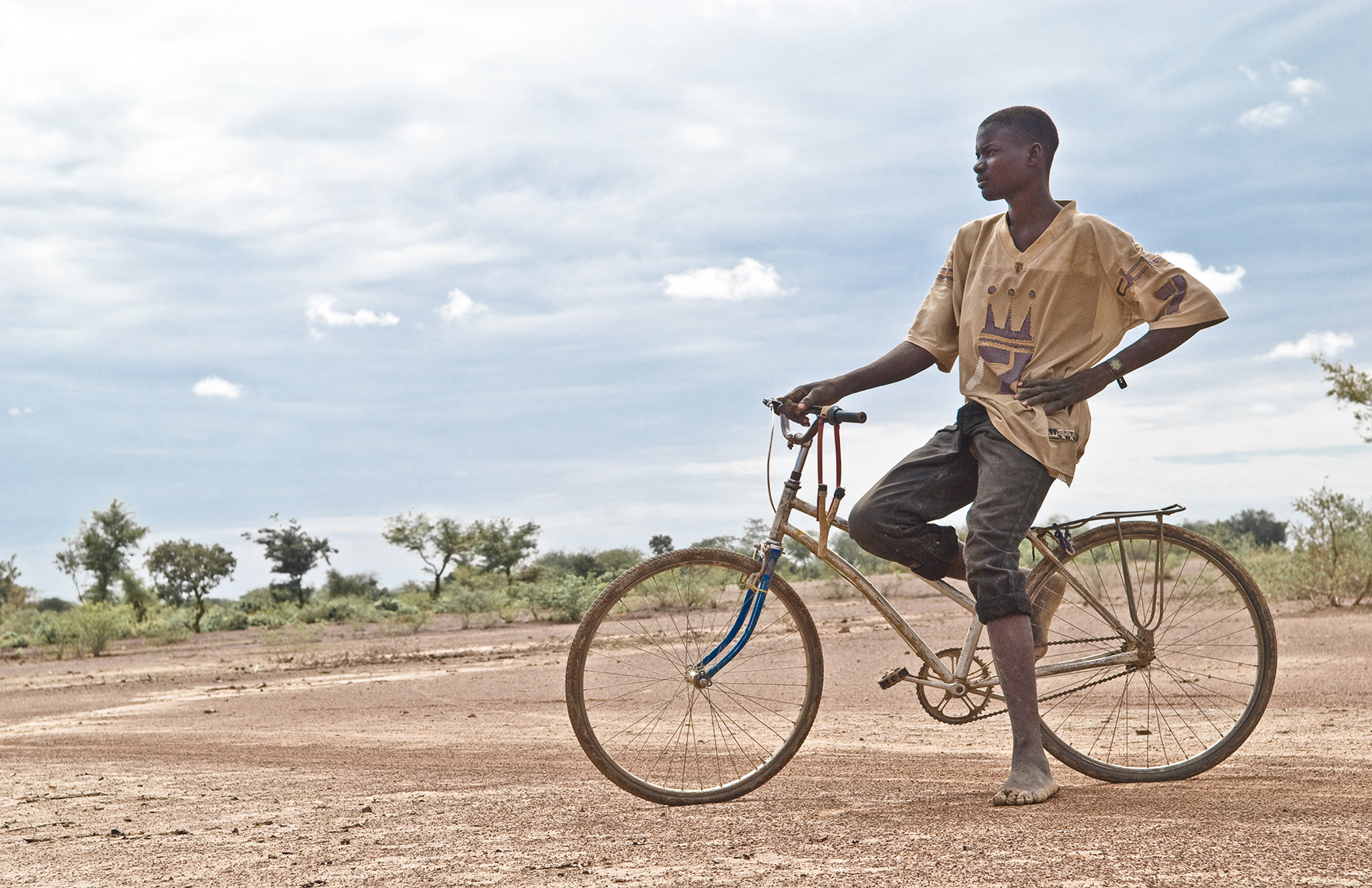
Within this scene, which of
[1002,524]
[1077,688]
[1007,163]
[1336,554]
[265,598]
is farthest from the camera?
[265,598]

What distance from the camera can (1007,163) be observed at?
4.30 m

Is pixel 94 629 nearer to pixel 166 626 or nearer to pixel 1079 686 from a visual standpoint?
pixel 166 626

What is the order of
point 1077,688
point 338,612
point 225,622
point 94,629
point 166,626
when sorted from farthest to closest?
point 338,612
point 225,622
point 166,626
point 94,629
point 1077,688

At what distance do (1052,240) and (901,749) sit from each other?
3.00 meters

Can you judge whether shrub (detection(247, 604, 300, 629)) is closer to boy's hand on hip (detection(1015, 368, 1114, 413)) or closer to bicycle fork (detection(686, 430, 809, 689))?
bicycle fork (detection(686, 430, 809, 689))

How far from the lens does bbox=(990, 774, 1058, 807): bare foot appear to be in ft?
12.5

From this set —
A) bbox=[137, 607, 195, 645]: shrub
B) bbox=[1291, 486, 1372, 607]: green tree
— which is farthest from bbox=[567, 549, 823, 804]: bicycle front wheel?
bbox=[137, 607, 195, 645]: shrub

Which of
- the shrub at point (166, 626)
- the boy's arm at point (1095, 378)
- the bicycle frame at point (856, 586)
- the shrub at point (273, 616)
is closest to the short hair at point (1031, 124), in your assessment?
the boy's arm at point (1095, 378)

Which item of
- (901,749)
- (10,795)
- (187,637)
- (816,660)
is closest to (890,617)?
(816,660)

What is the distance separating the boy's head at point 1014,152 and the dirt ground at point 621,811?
2.24m

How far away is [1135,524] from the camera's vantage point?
4668 millimetres

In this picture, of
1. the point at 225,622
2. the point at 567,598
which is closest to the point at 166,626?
the point at 225,622

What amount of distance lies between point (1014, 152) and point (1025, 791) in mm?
2313

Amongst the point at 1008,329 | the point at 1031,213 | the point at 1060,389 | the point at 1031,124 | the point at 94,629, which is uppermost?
the point at 1031,124
